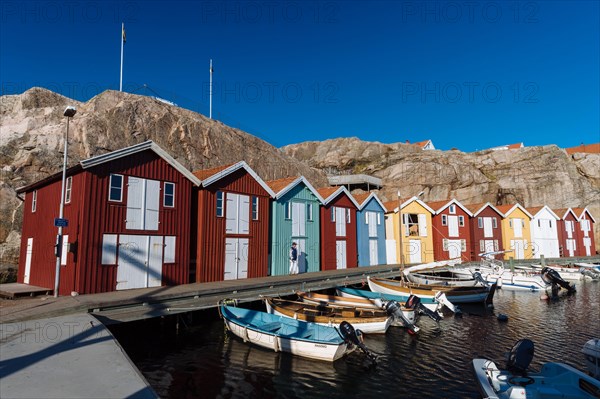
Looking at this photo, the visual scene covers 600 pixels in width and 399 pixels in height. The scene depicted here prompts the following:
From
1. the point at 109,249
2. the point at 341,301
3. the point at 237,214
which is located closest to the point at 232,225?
the point at 237,214

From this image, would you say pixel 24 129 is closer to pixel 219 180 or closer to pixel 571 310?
pixel 219 180

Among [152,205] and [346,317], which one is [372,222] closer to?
[346,317]

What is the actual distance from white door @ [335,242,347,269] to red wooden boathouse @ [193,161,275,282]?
9.11m

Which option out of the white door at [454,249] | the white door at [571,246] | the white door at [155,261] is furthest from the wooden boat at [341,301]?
the white door at [571,246]

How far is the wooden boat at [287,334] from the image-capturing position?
47.1ft

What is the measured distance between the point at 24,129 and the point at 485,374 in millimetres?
52903

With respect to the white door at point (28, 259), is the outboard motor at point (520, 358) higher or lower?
lower

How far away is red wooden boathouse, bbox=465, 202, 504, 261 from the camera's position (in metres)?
48.3

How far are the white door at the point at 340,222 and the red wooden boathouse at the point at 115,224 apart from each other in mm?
15521

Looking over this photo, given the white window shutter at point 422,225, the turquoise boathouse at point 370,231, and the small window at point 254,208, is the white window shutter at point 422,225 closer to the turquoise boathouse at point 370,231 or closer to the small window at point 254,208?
the turquoise boathouse at point 370,231

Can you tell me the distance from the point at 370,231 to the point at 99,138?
3477cm

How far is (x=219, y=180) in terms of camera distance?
24625mm

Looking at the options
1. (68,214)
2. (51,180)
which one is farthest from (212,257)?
(51,180)

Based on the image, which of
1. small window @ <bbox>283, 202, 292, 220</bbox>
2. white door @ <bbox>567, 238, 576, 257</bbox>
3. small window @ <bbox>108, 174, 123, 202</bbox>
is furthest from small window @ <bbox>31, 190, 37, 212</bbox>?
white door @ <bbox>567, 238, 576, 257</bbox>
